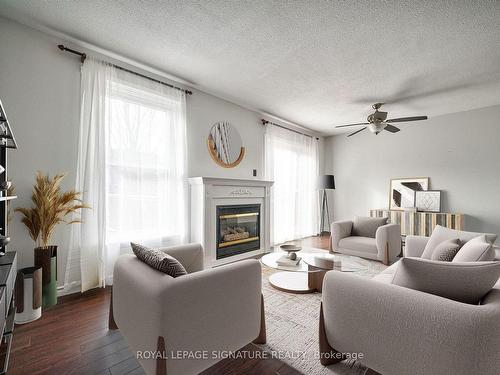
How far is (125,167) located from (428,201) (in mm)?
5451

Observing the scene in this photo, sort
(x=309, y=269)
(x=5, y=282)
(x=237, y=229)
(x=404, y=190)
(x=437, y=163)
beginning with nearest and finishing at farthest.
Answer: (x=5, y=282), (x=309, y=269), (x=237, y=229), (x=437, y=163), (x=404, y=190)

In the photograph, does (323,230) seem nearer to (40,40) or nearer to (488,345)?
(488,345)

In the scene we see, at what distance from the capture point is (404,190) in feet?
17.2

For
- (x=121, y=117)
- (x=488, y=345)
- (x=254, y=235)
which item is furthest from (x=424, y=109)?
(x=121, y=117)

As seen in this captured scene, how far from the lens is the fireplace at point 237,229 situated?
365 cm

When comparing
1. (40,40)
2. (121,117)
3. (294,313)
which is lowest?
(294,313)

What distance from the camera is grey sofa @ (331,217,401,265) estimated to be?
3.47 metres

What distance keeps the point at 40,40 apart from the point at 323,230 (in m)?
6.16

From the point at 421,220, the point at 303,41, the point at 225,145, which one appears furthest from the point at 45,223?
the point at 421,220

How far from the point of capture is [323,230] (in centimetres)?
641

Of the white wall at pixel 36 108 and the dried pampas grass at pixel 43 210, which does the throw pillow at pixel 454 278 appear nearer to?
the dried pampas grass at pixel 43 210

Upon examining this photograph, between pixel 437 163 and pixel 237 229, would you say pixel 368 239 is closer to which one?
pixel 237 229

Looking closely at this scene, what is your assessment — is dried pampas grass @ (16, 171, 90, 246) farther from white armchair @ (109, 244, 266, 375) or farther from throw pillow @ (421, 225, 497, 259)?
throw pillow @ (421, 225, 497, 259)

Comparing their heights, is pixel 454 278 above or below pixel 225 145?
below
